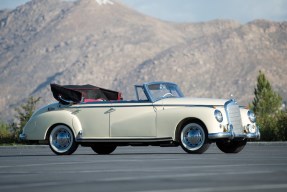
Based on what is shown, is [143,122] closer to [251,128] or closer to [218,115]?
[218,115]

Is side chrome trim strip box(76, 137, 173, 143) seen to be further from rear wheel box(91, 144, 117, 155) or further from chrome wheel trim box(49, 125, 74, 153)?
rear wheel box(91, 144, 117, 155)

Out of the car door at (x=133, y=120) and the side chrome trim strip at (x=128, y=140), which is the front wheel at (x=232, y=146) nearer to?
the side chrome trim strip at (x=128, y=140)

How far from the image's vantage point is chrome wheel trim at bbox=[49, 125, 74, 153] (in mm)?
19375

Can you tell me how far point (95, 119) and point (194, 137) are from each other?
8.74 feet

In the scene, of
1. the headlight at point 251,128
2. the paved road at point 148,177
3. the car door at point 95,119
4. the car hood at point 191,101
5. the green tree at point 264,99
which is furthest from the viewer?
the green tree at point 264,99

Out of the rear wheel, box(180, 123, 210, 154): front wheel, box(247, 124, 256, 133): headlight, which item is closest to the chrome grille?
box(247, 124, 256, 133): headlight

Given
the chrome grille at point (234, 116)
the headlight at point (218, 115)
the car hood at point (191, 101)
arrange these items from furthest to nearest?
the chrome grille at point (234, 116), the car hood at point (191, 101), the headlight at point (218, 115)

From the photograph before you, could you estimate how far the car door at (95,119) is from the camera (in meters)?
19.1

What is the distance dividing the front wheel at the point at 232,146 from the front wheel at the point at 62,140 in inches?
146

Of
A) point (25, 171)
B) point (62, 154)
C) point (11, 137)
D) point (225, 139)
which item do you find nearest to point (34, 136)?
point (62, 154)

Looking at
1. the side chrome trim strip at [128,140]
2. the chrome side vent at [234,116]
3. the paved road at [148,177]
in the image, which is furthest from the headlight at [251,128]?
the paved road at [148,177]

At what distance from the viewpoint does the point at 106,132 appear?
62.7 ft

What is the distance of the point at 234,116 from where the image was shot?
1889 centimetres

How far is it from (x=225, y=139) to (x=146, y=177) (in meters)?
7.63
